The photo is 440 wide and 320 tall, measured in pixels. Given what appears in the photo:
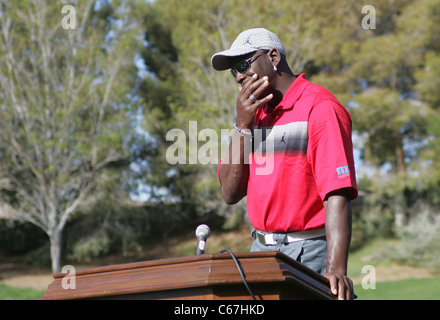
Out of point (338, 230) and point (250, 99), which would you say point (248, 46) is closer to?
point (250, 99)

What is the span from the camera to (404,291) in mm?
13438

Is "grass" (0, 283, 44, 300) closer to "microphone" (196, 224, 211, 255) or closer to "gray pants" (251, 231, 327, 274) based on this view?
"gray pants" (251, 231, 327, 274)

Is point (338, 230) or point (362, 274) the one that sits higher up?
point (362, 274)

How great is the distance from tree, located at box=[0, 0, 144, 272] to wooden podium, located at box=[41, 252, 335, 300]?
16089 mm

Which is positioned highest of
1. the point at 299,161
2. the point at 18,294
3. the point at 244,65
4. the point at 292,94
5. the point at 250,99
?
the point at 18,294

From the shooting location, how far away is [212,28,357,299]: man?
8.19 feet

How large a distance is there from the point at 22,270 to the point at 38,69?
379 inches

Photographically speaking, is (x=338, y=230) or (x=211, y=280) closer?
(x=211, y=280)

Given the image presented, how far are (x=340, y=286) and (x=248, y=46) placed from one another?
141 cm

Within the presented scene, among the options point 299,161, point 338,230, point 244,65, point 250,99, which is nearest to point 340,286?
point 338,230

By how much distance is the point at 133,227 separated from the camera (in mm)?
25438

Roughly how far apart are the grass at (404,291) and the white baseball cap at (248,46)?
31.7ft
